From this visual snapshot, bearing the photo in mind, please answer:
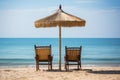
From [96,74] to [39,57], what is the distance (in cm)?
199

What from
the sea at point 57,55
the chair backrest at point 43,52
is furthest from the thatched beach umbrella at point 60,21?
the sea at point 57,55

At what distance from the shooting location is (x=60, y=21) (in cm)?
1162

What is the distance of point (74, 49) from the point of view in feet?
39.5

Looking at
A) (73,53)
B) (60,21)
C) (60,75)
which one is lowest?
(60,75)

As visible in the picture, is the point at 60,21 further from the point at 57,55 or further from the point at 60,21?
the point at 57,55

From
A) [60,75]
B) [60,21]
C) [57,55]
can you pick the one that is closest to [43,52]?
[60,21]

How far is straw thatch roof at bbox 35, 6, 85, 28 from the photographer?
11617mm

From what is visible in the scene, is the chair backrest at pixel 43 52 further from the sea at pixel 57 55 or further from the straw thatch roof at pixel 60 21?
the sea at pixel 57 55

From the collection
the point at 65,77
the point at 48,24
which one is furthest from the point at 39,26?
the point at 65,77

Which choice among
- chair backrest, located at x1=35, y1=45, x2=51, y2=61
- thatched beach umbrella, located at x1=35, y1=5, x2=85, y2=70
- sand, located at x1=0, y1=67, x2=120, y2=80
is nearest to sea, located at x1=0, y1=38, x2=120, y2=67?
chair backrest, located at x1=35, y1=45, x2=51, y2=61

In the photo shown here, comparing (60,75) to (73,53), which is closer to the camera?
→ (60,75)

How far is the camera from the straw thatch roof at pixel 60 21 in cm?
1162

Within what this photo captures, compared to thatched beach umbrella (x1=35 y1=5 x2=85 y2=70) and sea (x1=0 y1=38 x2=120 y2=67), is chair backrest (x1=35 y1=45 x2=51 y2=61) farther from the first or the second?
sea (x1=0 y1=38 x2=120 y2=67)

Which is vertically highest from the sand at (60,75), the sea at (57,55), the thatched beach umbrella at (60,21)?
the thatched beach umbrella at (60,21)
